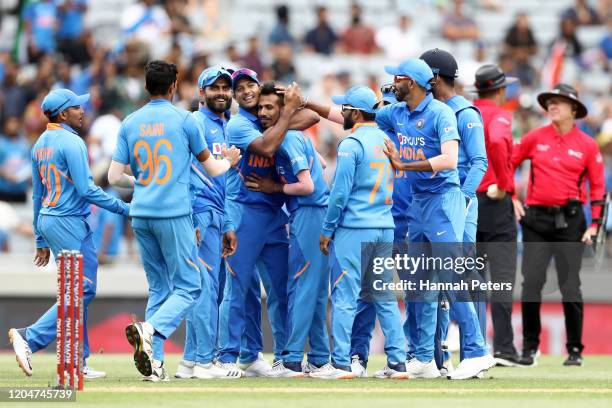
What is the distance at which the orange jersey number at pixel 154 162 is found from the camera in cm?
1082

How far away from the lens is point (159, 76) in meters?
10.9

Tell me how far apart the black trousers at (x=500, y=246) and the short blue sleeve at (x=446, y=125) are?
95.4 inches

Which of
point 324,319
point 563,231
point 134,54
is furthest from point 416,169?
point 134,54

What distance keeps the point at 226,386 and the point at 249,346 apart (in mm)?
1573

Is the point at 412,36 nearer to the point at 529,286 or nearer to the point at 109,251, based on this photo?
the point at 109,251

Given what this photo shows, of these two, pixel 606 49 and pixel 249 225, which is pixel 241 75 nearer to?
pixel 249 225

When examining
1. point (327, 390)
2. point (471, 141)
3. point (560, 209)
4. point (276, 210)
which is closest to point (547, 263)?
point (560, 209)

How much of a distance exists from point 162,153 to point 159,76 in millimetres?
597

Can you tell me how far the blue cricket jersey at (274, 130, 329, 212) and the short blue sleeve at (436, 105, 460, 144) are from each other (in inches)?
45.7

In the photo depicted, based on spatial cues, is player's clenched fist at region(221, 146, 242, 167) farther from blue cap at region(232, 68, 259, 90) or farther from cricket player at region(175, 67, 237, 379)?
blue cap at region(232, 68, 259, 90)

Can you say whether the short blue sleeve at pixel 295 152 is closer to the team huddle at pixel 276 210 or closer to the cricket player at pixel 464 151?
the team huddle at pixel 276 210

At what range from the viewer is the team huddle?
10891 mm

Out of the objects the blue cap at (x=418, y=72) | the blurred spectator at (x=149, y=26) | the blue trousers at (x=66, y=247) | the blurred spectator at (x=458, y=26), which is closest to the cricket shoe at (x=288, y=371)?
the blue trousers at (x=66, y=247)

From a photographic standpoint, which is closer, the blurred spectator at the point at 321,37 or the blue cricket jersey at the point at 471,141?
the blue cricket jersey at the point at 471,141
